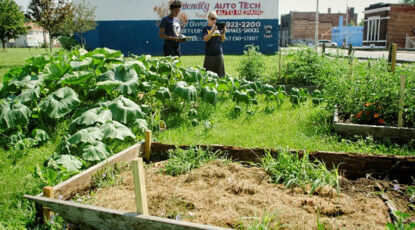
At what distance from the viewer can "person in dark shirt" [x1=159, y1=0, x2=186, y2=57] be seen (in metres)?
6.58

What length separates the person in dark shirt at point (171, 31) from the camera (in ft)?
21.6

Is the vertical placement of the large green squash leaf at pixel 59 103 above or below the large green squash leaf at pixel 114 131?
above

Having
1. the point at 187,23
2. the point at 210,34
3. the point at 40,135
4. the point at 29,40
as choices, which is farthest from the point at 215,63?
the point at 29,40

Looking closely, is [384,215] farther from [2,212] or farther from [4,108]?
[4,108]

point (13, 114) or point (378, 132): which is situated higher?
point (13, 114)

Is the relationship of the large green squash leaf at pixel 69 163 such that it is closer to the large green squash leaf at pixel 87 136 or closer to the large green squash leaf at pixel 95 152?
the large green squash leaf at pixel 95 152

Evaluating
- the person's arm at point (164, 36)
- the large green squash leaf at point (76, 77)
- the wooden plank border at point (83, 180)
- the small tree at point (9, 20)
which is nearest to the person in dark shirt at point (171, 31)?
the person's arm at point (164, 36)

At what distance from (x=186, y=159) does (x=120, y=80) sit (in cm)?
169

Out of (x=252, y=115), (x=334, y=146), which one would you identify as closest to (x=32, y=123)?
(x=252, y=115)

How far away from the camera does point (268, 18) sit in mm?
26094

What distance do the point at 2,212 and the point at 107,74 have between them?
2.24 metres

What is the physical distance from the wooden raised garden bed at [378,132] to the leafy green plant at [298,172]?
1577 mm

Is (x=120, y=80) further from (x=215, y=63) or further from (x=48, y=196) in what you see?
(x=215, y=63)

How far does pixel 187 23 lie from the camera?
2666cm
